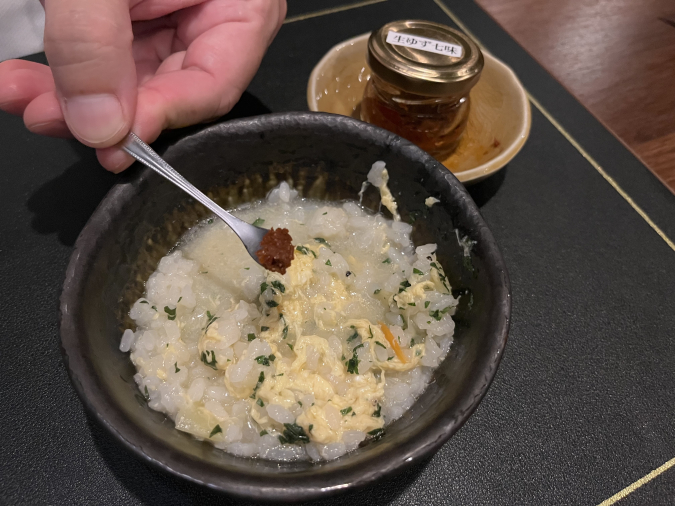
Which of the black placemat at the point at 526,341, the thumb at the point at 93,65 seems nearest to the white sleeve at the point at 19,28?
the black placemat at the point at 526,341

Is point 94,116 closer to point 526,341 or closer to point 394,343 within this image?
point 394,343

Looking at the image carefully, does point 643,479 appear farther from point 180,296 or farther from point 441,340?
point 180,296

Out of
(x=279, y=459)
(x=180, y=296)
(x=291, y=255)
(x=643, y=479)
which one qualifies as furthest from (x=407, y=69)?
(x=643, y=479)

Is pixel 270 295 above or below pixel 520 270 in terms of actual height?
above

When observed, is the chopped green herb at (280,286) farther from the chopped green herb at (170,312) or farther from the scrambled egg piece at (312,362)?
the chopped green herb at (170,312)

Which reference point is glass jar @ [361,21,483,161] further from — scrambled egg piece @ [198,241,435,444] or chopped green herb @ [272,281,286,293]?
chopped green herb @ [272,281,286,293]

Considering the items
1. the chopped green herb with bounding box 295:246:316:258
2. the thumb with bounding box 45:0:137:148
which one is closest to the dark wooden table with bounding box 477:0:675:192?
the chopped green herb with bounding box 295:246:316:258
